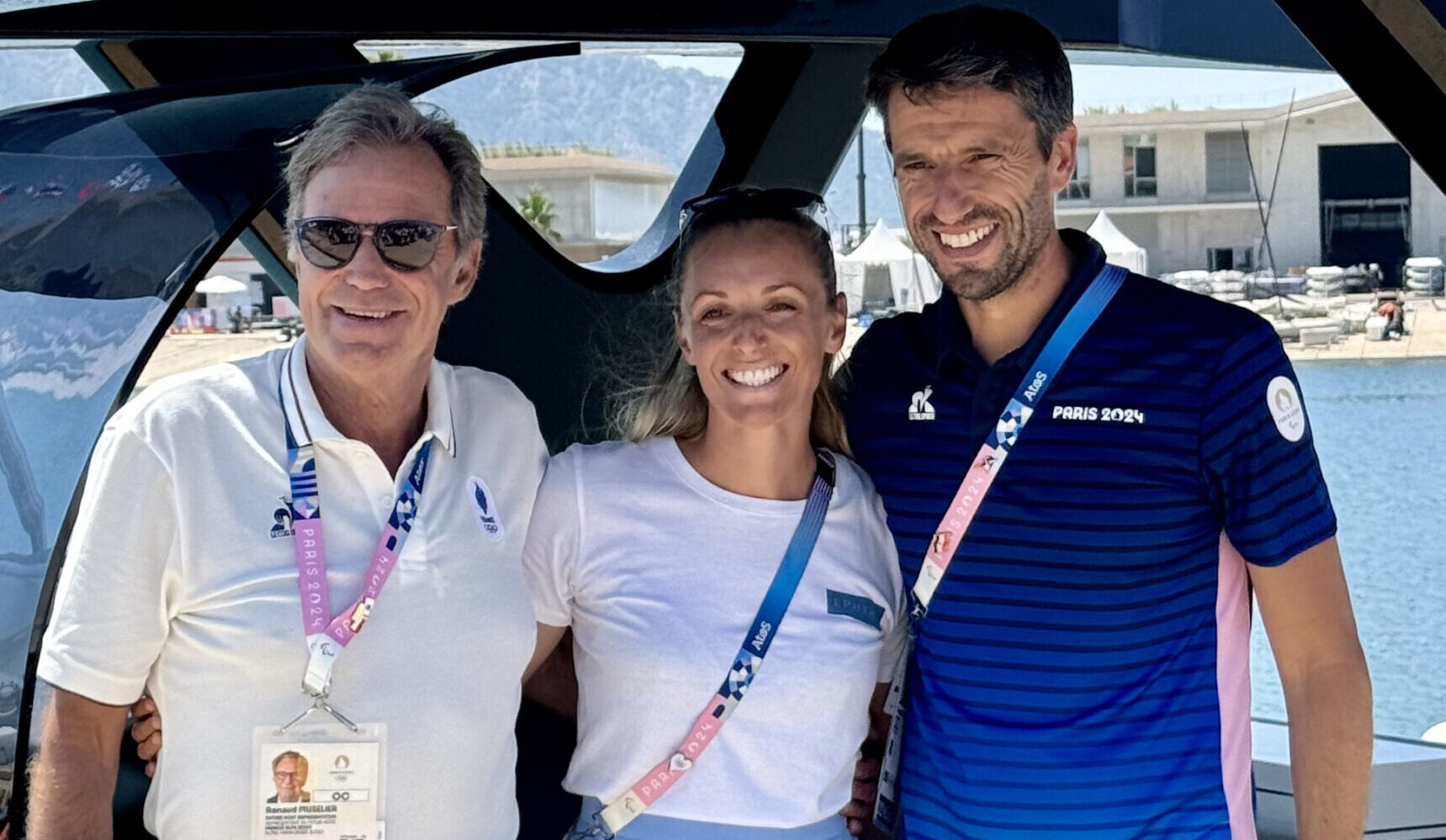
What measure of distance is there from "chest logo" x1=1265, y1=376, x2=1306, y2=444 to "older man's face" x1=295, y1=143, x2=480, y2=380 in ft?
4.25

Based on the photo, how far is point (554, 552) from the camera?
104 inches

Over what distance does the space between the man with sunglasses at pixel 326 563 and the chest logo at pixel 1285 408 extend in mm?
1186

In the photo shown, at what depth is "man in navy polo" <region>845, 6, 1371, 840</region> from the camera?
2383 millimetres

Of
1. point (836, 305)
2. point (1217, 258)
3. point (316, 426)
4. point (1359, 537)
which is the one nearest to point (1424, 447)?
point (1359, 537)

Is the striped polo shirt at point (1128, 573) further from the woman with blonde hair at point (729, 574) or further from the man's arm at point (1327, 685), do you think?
the woman with blonde hair at point (729, 574)

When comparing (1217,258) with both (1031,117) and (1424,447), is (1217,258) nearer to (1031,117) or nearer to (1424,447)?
(1424,447)

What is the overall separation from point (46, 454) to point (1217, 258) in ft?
54.0

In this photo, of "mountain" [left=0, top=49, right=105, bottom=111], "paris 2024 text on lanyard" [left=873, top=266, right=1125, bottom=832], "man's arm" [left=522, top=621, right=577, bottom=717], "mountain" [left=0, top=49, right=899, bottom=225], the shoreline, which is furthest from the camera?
the shoreline

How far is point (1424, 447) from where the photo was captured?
7895mm

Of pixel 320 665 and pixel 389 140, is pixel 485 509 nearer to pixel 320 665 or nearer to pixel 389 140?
pixel 320 665

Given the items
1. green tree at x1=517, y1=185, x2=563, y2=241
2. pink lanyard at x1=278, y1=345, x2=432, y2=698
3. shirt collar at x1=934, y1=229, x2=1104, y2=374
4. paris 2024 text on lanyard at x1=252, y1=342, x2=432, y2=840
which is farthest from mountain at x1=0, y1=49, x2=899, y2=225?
green tree at x1=517, y1=185, x2=563, y2=241

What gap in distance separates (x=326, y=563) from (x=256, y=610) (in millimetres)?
119

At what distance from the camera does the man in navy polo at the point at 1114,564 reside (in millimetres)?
2383

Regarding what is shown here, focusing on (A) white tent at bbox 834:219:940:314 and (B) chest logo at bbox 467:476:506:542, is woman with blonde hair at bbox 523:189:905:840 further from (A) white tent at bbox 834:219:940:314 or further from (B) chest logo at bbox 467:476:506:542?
(A) white tent at bbox 834:219:940:314
